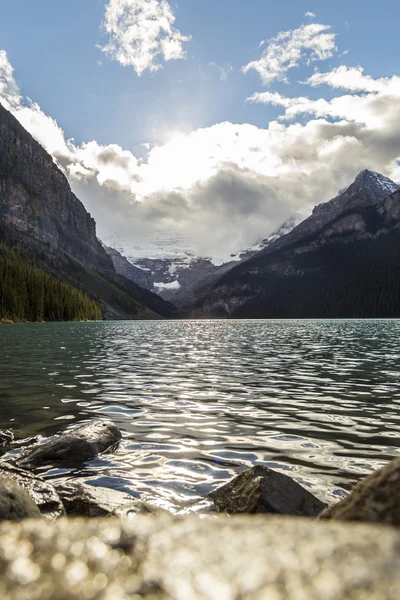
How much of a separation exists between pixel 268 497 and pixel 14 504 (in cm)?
449

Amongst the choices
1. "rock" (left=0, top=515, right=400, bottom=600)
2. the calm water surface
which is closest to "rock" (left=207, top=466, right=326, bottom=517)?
the calm water surface

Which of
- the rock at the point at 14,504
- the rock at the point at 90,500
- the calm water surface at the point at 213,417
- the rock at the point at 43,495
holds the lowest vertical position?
the calm water surface at the point at 213,417

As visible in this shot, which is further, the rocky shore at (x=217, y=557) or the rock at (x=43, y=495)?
the rock at (x=43, y=495)

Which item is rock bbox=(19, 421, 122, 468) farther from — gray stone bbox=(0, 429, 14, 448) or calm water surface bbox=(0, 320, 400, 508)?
gray stone bbox=(0, 429, 14, 448)

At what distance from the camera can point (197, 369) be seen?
30016 mm

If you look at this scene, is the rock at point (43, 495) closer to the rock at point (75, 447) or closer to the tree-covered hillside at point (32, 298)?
the rock at point (75, 447)

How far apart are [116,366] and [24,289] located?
135 m

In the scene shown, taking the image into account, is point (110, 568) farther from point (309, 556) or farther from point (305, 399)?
point (305, 399)

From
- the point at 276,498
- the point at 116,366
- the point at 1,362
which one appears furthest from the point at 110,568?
the point at 1,362

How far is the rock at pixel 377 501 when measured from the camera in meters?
3.50

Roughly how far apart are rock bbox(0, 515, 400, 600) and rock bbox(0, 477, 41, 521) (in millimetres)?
2032

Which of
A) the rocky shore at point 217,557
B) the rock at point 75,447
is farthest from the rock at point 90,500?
the rocky shore at point 217,557

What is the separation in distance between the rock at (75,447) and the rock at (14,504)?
6.18 m

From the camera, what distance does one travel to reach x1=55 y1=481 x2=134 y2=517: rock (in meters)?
7.72
